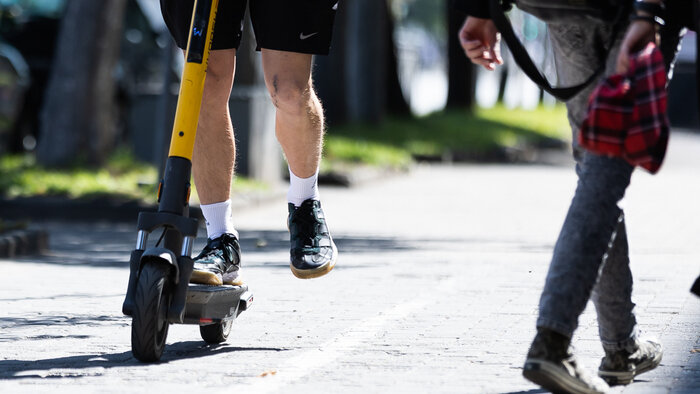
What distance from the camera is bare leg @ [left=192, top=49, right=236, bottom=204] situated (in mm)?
4895

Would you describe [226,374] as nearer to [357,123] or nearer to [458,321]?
[458,321]

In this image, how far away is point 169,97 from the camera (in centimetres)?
1148

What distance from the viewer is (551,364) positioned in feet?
12.0

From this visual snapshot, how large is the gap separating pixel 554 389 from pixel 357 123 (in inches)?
737

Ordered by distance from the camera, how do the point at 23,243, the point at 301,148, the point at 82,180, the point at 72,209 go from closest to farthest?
the point at 301,148
the point at 23,243
the point at 72,209
the point at 82,180

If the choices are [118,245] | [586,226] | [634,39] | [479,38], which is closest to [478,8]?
[479,38]

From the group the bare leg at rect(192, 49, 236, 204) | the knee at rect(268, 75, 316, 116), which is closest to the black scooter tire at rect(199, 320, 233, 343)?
the bare leg at rect(192, 49, 236, 204)

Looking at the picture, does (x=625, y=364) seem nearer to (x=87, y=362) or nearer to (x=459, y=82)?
(x=87, y=362)

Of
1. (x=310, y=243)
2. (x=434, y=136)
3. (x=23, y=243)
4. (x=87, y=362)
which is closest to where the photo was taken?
(x=87, y=362)

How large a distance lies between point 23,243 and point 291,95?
13.6 ft

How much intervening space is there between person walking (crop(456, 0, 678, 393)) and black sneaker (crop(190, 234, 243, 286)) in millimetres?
1388

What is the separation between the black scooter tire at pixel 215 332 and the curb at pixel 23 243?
148 inches

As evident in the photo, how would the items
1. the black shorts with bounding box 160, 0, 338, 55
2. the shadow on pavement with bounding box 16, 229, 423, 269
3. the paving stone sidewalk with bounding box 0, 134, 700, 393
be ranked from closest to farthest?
the paving stone sidewalk with bounding box 0, 134, 700, 393 → the black shorts with bounding box 160, 0, 338, 55 → the shadow on pavement with bounding box 16, 229, 423, 269

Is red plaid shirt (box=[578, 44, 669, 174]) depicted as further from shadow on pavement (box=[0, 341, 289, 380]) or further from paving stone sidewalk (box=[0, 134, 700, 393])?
shadow on pavement (box=[0, 341, 289, 380])
